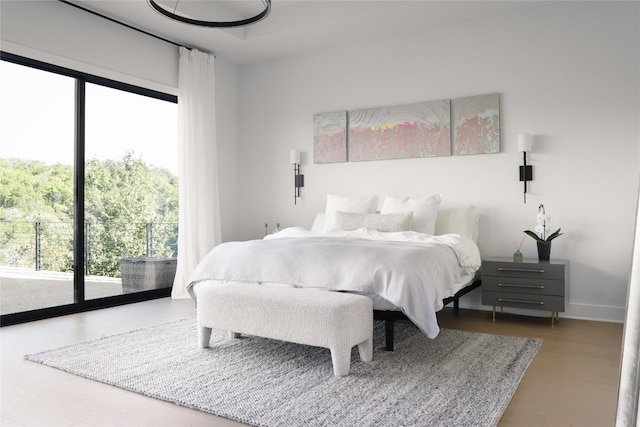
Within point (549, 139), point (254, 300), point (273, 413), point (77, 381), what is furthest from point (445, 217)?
point (77, 381)

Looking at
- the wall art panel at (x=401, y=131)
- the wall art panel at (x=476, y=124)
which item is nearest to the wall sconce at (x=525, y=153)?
the wall art panel at (x=476, y=124)

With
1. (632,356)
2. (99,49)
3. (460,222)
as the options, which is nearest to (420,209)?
(460,222)

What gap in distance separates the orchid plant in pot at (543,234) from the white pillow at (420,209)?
80cm

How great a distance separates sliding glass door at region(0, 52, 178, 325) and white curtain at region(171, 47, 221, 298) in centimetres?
22

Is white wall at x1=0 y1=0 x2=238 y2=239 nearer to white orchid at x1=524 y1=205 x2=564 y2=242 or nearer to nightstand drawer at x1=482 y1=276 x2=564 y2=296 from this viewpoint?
nightstand drawer at x1=482 y1=276 x2=564 y2=296

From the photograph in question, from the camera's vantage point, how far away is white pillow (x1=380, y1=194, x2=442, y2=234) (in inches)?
177

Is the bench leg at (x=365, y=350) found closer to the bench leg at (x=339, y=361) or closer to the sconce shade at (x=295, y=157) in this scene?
the bench leg at (x=339, y=361)

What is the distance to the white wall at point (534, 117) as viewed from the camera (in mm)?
4199

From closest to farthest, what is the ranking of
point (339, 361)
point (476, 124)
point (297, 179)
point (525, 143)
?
point (339, 361) → point (525, 143) → point (476, 124) → point (297, 179)

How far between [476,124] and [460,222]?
98 centimetres

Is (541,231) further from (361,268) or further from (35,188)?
(35,188)

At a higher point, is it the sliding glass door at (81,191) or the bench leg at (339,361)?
the sliding glass door at (81,191)

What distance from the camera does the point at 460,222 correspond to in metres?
4.55

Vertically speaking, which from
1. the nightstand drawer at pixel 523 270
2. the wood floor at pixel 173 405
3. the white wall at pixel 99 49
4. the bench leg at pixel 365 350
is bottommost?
the wood floor at pixel 173 405
